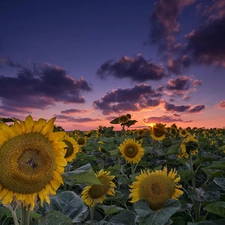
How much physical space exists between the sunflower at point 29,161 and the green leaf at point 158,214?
0.98 m

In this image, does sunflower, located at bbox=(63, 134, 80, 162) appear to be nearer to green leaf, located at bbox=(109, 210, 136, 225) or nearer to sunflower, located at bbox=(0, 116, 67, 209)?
green leaf, located at bbox=(109, 210, 136, 225)

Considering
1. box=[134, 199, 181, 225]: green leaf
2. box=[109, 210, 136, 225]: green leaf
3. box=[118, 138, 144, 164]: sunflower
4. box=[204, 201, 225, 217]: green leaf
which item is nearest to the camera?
box=[134, 199, 181, 225]: green leaf

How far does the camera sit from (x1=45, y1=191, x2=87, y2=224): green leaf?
2.56 m

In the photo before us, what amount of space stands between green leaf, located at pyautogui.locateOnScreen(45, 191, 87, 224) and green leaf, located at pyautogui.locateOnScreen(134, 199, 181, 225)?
0.50 metres

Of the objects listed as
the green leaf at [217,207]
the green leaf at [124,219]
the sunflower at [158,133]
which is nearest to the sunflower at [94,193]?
the green leaf at [124,219]

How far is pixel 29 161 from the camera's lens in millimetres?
1848

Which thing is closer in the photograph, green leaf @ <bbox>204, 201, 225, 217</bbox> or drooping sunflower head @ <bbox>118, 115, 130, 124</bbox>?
green leaf @ <bbox>204, 201, 225, 217</bbox>

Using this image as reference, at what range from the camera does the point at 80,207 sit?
2621mm

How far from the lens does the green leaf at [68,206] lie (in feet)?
8.41

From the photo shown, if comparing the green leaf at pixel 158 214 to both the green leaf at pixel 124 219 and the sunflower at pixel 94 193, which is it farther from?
the sunflower at pixel 94 193

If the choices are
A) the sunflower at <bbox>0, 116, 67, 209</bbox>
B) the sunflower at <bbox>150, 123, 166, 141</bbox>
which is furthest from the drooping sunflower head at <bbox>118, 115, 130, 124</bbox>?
the sunflower at <bbox>0, 116, 67, 209</bbox>

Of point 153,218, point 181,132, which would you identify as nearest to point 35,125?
point 153,218

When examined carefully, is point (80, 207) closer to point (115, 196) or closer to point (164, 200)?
point (164, 200)

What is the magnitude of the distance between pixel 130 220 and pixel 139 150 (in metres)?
3.20
